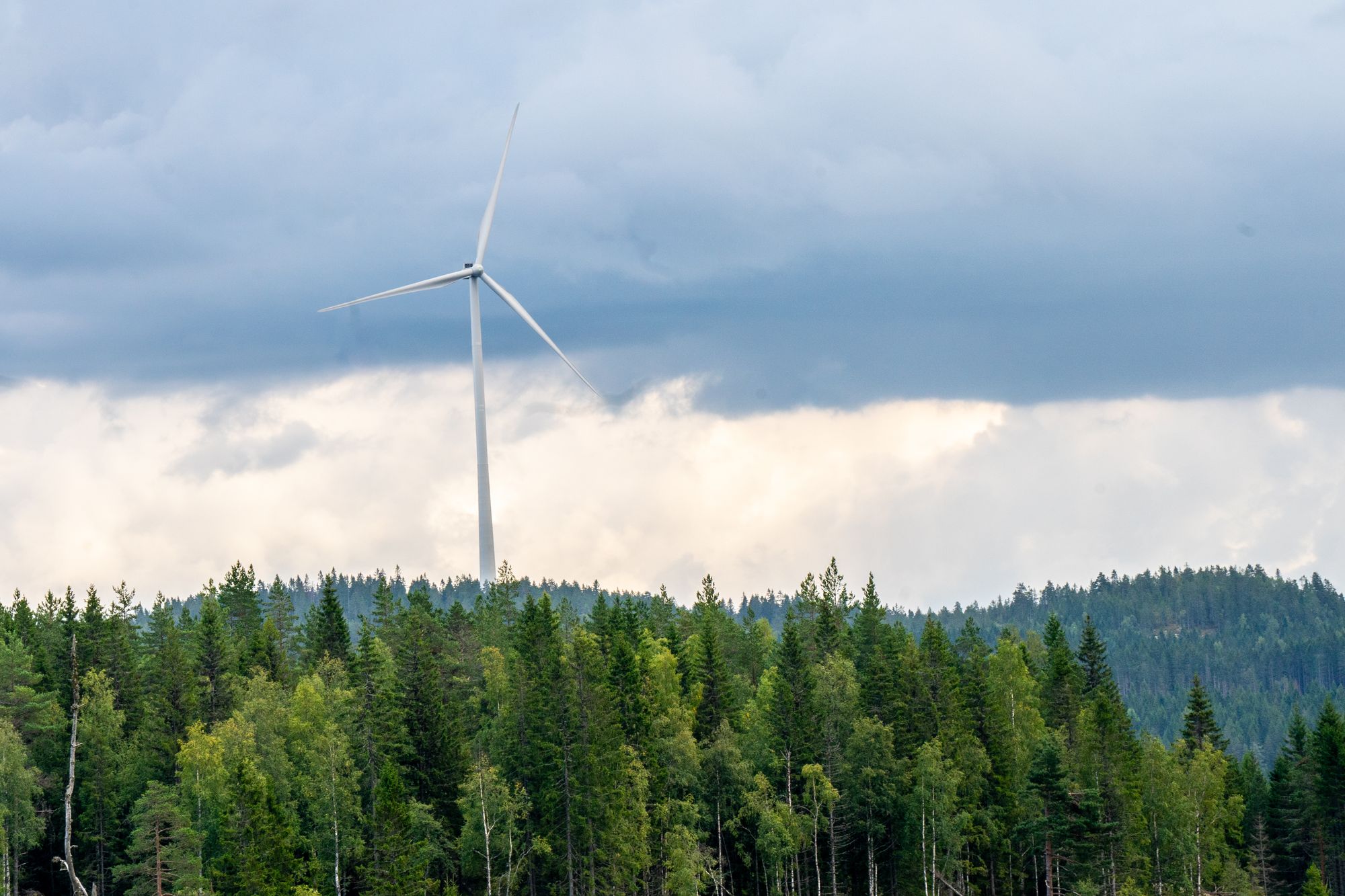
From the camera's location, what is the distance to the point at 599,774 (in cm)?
9231

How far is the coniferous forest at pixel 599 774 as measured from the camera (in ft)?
299

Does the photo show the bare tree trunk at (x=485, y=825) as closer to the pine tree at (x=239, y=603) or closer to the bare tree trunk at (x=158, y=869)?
the bare tree trunk at (x=158, y=869)

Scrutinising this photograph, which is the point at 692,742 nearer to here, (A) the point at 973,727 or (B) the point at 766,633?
(A) the point at 973,727

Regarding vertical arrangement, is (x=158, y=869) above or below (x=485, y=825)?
below

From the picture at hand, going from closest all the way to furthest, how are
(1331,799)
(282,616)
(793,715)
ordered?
(793,715) < (1331,799) < (282,616)

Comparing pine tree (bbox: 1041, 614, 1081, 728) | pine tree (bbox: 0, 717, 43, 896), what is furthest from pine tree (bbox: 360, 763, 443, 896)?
pine tree (bbox: 1041, 614, 1081, 728)

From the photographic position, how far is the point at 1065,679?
128 metres

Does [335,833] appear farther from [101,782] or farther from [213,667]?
[213,667]

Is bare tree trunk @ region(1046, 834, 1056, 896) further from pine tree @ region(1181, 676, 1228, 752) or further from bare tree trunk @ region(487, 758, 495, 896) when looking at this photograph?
bare tree trunk @ region(487, 758, 495, 896)

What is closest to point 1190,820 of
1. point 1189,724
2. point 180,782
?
point 1189,724

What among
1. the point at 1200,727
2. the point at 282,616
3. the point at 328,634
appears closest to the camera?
the point at 328,634

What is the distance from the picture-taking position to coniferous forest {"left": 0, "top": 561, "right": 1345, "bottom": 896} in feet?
299

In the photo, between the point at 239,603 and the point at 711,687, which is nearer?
the point at 711,687

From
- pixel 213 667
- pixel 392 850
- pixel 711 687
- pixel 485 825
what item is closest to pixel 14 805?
pixel 213 667
